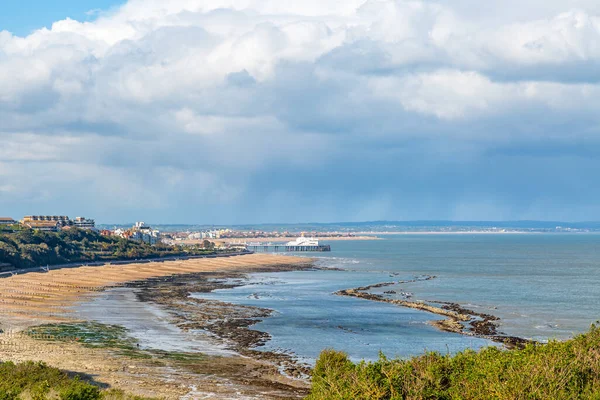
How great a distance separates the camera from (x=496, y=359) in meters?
27.1

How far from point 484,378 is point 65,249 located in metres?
137

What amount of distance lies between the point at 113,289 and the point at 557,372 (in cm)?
7460

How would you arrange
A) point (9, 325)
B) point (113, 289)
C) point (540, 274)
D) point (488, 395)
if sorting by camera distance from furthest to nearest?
point (540, 274)
point (113, 289)
point (9, 325)
point (488, 395)

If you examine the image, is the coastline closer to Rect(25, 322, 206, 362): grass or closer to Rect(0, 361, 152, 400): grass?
Rect(25, 322, 206, 362): grass

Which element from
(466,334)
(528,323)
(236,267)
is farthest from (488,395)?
(236,267)

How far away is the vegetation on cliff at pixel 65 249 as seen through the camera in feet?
402

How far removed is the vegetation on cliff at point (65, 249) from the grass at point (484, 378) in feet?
332

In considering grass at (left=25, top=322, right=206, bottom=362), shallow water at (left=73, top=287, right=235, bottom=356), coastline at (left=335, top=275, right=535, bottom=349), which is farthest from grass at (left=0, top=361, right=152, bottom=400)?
A: coastline at (left=335, top=275, right=535, bottom=349)

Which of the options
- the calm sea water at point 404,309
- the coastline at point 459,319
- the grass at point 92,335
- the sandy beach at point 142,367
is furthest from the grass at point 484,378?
the grass at point 92,335

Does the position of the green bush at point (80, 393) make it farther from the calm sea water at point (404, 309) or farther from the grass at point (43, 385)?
the calm sea water at point (404, 309)

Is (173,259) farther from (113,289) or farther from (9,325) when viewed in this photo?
(9,325)

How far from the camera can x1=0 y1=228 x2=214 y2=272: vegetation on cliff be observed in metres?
123

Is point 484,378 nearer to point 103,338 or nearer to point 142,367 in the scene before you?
point 142,367

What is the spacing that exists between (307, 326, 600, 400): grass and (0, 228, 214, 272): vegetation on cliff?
10125 cm
